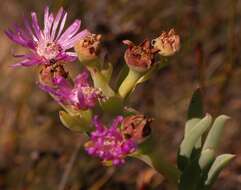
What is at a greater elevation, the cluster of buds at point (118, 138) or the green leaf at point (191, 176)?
the cluster of buds at point (118, 138)

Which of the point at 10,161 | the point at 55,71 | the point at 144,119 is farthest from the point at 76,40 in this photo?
the point at 10,161

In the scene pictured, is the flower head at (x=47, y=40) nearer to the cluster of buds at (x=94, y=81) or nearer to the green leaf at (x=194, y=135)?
the cluster of buds at (x=94, y=81)

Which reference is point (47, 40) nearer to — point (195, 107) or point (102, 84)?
point (102, 84)

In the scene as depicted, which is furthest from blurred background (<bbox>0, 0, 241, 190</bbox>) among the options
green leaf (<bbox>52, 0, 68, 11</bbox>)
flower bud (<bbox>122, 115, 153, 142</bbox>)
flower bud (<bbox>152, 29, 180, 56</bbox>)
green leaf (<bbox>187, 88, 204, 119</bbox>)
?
flower bud (<bbox>122, 115, 153, 142</bbox>)

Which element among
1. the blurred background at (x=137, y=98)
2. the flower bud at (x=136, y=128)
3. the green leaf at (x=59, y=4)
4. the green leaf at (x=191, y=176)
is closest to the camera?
the flower bud at (x=136, y=128)

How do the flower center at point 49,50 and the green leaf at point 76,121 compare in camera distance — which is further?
the flower center at point 49,50

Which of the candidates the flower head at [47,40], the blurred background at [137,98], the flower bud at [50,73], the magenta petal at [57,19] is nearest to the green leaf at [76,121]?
the flower bud at [50,73]

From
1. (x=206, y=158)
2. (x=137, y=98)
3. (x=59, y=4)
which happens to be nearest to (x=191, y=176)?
(x=206, y=158)
